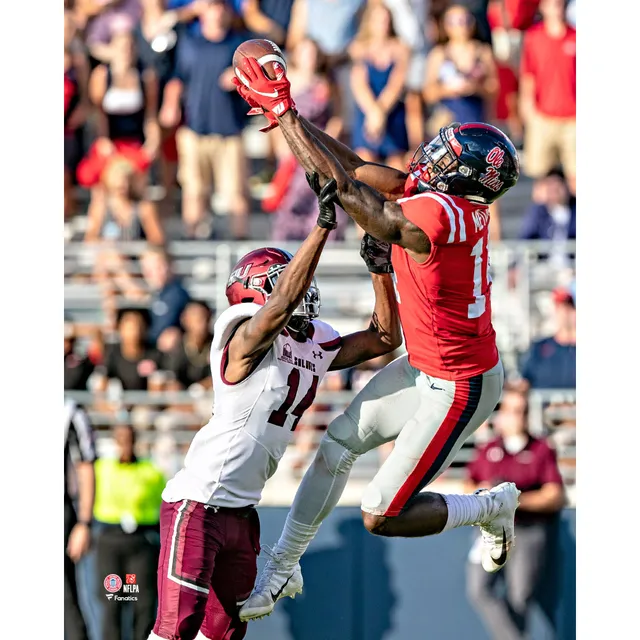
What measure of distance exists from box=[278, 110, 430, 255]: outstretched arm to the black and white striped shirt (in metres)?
3.68

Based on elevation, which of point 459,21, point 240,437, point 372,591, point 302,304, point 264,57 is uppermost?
point 459,21

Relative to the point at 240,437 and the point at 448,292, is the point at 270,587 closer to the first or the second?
the point at 240,437

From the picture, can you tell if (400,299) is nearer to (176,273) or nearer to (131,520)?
(131,520)

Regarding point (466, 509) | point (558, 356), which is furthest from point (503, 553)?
point (558, 356)

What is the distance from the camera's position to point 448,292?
5262 mm

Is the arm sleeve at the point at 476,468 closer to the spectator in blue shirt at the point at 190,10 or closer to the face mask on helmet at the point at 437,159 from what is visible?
the face mask on helmet at the point at 437,159

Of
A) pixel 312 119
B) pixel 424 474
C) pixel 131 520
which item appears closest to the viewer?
pixel 424 474

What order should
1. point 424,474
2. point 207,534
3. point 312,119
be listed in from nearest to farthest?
point 424,474 < point 207,534 < point 312,119

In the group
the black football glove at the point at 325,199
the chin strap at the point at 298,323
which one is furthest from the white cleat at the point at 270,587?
the black football glove at the point at 325,199

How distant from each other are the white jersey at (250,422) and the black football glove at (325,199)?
2.79 ft

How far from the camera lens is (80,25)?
32.0ft

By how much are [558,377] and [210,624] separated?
3513 millimetres

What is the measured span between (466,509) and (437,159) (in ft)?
5.04
